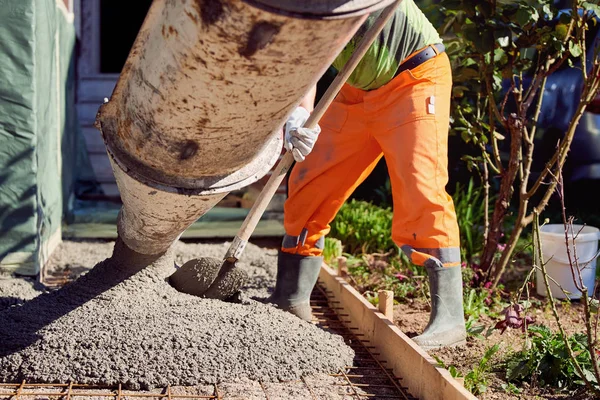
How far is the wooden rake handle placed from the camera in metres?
2.27

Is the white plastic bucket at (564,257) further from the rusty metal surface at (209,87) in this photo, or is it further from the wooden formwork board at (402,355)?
the rusty metal surface at (209,87)

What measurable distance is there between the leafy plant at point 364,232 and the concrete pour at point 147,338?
2009 millimetres

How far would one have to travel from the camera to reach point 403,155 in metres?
3.07

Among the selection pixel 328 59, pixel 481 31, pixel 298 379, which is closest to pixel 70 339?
pixel 298 379

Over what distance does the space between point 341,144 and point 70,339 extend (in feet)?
4.65

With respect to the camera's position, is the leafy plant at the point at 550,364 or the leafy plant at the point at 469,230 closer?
the leafy plant at the point at 550,364

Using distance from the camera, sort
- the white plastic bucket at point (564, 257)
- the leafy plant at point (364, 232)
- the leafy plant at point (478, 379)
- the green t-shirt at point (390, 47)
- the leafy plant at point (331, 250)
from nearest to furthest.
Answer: the leafy plant at point (478, 379) → the green t-shirt at point (390, 47) → the white plastic bucket at point (564, 257) → the leafy plant at point (331, 250) → the leafy plant at point (364, 232)

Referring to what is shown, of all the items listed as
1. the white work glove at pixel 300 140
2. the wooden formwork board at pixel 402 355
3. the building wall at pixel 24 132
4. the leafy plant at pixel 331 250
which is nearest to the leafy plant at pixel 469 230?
the leafy plant at pixel 331 250

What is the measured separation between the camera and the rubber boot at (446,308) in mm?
3078

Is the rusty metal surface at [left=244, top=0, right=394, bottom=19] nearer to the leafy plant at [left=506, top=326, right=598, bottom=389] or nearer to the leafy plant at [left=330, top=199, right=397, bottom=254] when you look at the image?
the leafy plant at [left=506, top=326, right=598, bottom=389]

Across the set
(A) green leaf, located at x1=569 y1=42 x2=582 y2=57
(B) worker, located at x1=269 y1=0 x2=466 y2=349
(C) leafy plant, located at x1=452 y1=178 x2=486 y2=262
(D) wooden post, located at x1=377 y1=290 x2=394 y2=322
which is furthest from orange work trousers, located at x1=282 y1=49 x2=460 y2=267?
(C) leafy plant, located at x1=452 y1=178 x2=486 y2=262

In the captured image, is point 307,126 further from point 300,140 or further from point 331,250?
point 331,250

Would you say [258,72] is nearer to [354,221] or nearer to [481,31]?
[481,31]

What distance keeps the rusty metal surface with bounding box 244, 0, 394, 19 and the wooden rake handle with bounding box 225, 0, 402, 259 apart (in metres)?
0.51
